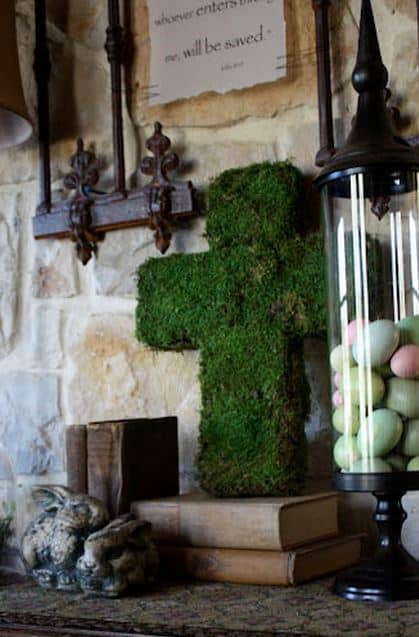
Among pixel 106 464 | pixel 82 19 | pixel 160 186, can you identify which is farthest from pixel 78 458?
pixel 82 19

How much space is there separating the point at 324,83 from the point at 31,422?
2.10 feet

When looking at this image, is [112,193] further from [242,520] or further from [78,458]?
[242,520]

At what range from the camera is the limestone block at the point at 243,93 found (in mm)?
1253

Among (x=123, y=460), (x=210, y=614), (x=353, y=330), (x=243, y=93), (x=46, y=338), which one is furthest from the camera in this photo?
(x=46, y=338)

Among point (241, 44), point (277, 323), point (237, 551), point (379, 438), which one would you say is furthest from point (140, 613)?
point (241, 44)

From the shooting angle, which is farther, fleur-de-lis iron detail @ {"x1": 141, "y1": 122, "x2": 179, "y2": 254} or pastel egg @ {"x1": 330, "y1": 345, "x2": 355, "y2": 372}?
fleur-de-lis iron detail @ {"x1": 141, "y1": 122, "x2": 179, "y2": 254}

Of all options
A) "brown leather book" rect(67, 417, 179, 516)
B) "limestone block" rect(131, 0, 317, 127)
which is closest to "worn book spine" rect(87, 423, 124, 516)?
"brown leather book" rect(67, 417, 179, 516)

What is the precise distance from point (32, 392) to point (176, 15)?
0.58 metres

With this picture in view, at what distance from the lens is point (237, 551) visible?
1.04 metres

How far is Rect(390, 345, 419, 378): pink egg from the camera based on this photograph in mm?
960

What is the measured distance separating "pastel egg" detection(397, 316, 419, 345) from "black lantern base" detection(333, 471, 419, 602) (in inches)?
5.2

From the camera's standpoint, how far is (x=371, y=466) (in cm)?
95

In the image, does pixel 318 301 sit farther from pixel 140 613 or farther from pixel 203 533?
pixel 140 613

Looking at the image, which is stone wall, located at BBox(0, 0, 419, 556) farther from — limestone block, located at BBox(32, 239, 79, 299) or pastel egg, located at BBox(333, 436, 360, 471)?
pastel egg, located at BBox(333, 436, 360, 471)
